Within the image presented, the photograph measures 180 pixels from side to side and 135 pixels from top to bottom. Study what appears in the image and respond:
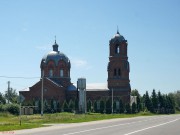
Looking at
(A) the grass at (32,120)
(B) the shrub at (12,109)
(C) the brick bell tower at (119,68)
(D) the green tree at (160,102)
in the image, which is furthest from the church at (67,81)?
(A) the grass at (32,120)

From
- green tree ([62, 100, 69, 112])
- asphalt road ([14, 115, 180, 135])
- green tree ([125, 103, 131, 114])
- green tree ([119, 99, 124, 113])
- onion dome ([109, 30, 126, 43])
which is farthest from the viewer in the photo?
onion dome ([109, 30, 126, 43])

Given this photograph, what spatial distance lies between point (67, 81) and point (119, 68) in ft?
34.5

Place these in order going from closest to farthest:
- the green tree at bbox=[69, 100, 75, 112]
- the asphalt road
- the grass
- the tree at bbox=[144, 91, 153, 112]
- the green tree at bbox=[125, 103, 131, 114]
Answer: the asphalt road
the grass
the green tree at bbox=[69, 100, 75, 112]
the green tree at bbox=[125, 103, 131, 114]
the tree at bbox=[144, 91, 153, 112]

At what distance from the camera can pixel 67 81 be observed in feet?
276

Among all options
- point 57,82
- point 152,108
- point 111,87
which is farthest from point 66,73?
point 152,108

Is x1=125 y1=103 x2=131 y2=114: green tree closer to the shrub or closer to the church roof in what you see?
the church roof

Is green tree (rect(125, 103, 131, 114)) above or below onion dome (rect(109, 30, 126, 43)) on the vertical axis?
below

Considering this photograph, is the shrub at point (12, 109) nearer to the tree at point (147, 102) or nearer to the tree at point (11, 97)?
the tree at point (11, 97)

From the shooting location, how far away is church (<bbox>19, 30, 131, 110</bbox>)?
3223 inches

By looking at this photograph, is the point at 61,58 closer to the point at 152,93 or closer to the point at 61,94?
the point at 61,94

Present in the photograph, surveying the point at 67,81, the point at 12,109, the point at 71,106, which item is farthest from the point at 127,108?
the point at 12,109

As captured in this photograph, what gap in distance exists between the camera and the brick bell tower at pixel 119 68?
269 ft

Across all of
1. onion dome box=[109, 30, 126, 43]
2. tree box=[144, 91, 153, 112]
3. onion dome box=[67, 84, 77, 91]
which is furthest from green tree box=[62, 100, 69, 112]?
tree box=[144, 91, 153, 112]

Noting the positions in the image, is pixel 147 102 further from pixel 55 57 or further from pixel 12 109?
pixel 12 109
